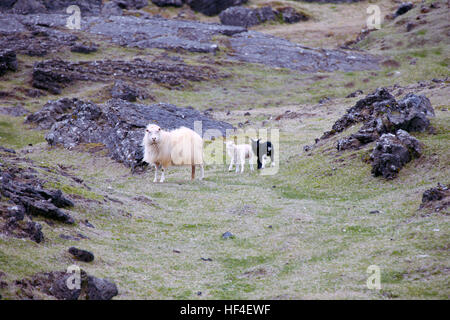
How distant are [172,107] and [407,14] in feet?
244

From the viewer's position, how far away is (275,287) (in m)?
13.3

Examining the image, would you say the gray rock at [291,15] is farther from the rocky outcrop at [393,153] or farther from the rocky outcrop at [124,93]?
the rocky outcrop at [393,153]

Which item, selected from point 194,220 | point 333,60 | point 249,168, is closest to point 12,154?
point 194,220

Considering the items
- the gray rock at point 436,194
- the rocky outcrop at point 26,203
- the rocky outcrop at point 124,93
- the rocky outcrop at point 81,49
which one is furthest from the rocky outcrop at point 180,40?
the rocky outcrop at point 26,203

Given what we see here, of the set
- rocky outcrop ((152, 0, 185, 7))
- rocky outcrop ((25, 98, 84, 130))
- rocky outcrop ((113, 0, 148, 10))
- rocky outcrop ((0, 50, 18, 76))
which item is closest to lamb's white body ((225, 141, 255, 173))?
rocky outcrop ((25, 98, 84, 130))

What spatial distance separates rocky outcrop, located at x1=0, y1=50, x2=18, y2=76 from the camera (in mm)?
70875

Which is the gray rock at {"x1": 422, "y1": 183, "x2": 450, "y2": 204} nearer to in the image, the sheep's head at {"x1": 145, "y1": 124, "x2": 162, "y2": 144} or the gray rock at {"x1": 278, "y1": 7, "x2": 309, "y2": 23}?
the sheep's head at {"x1": 145, "y1": 124, "x2": 162, "y2": 144}

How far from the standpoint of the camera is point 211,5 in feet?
446

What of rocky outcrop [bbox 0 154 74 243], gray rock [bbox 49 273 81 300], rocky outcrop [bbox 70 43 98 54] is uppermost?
rocky outcrop [bbox 70 43 98 54]

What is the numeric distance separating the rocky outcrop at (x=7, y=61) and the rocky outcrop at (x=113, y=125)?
32100 millimetres

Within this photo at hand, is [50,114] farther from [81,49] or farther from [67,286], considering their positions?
[67,286]

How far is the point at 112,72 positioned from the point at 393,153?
2403 inches

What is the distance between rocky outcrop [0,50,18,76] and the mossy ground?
38529mm
